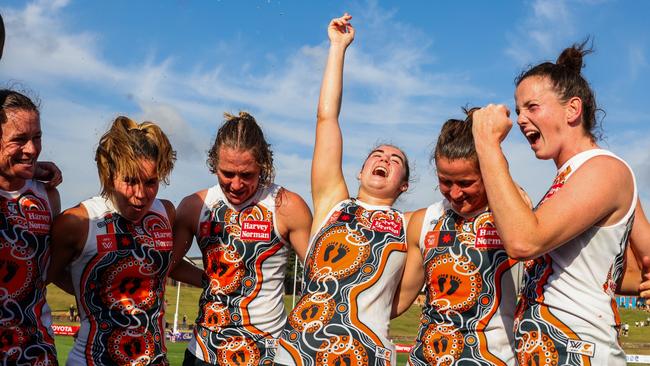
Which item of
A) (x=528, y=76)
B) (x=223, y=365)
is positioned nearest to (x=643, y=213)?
(x=528, y=76)

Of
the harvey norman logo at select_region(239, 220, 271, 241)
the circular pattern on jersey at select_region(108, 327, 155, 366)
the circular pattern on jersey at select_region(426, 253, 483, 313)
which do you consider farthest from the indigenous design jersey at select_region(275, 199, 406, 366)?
the circular pattern on jersey at select_region(108, 327, 155, 366)

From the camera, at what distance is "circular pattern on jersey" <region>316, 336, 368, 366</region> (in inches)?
205

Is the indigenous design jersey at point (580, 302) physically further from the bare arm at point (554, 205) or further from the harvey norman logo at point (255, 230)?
the harvey norman logo at point (255, 230)

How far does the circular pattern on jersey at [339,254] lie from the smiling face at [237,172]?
904 millimetres

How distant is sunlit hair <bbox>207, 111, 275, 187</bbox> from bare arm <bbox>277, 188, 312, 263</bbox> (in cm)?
30

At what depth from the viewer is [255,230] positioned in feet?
20.2

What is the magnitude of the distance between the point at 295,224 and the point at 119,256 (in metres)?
1.49

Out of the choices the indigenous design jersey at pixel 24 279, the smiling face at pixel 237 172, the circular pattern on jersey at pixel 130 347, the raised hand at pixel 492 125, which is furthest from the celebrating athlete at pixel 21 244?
the raised hand at pixel 492 125

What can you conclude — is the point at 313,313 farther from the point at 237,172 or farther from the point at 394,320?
the point at 394,320

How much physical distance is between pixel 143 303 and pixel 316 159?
1752 mm

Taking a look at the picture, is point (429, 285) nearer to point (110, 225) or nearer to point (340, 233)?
point (340, 233)

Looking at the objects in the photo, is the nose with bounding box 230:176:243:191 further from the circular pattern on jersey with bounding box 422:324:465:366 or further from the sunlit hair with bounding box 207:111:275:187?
the circular pattern on jersey with bounding box 422:324:465:366

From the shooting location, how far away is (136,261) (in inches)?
220

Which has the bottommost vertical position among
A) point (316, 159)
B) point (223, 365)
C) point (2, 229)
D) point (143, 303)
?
point (223, 365)
